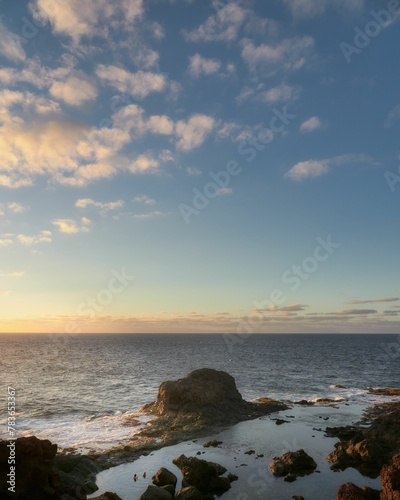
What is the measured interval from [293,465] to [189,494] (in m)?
9.57

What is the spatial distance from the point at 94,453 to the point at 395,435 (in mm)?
27284

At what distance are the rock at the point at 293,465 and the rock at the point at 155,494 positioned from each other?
9.04 m

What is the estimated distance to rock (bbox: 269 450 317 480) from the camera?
1104 inches

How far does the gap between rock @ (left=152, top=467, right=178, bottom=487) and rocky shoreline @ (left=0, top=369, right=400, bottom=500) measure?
0.82ft

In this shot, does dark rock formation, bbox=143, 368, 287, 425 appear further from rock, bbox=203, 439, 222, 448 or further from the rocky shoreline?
rock, bbox=203, 439, 222, 448

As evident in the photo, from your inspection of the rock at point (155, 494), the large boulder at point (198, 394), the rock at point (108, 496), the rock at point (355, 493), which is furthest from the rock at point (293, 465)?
the large boulder at point (198, 394)

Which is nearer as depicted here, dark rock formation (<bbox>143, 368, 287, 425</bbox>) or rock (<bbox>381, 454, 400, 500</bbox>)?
rock (<bbox>381, 454, 400, 500</bbox>)

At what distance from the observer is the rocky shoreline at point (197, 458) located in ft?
69.4

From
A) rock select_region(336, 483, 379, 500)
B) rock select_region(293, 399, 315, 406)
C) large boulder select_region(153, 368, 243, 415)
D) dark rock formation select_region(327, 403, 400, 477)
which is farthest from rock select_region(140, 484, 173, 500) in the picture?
rock select_region(293, 399, 315, 406)

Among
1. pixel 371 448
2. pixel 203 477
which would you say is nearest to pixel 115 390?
pixel 203 477

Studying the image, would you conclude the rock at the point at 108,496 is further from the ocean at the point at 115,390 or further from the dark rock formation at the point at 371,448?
the dark rock formation at the point at 371,448

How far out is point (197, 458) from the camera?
96.4ft

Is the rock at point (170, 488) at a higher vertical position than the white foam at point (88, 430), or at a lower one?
higher

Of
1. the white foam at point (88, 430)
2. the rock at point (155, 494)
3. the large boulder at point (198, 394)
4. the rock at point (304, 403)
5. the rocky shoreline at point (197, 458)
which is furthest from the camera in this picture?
the rock at point (304, 403)
